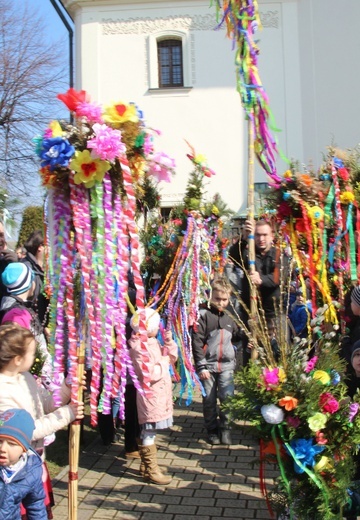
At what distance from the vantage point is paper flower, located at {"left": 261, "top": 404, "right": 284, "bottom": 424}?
3422mm

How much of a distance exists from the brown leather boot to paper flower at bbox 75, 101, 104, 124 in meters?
2.59

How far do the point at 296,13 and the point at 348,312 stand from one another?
13.4 meters

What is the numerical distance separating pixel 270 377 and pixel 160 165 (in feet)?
4.70

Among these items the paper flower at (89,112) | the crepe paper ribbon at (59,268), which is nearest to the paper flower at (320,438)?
the crepe paper ribbon at (59,268)

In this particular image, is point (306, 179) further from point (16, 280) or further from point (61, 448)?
point (61, 448)

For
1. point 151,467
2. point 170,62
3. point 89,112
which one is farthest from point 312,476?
point 170,62

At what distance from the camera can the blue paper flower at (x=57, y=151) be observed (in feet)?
11.1

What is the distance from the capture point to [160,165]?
373 centimetres

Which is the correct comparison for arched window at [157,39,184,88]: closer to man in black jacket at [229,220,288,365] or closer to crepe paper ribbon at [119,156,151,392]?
man in black jacket at [229,220,288,365]

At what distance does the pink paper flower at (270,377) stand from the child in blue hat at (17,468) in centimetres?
133

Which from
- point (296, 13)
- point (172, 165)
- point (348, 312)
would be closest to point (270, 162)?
point (348, 312)

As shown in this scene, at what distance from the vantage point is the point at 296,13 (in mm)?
16281

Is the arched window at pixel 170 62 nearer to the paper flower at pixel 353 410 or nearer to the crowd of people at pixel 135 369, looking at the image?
the crowd of people at pixel 135 369

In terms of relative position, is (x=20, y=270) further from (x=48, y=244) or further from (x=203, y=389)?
(x=203, y=389)
